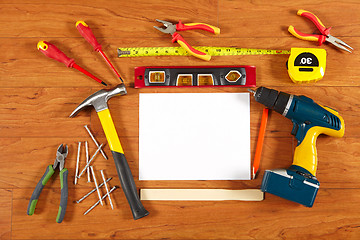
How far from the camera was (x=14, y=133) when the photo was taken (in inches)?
43.0

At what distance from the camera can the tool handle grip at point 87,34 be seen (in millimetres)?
1061

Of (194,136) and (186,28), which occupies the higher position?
(186,28)

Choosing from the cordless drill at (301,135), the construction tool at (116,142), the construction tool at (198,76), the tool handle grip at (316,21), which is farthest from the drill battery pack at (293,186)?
the tool handle grip at (316,21)

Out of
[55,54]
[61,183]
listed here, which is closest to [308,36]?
[55,54]

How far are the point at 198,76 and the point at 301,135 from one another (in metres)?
0.44

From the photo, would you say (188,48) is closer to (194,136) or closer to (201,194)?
(194,136)

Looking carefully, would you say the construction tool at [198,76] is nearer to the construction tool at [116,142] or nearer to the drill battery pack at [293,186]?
the construction tool at [116,142]

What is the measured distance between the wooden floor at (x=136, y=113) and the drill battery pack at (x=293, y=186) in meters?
0.08

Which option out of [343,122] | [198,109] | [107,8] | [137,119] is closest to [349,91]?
[343,122]

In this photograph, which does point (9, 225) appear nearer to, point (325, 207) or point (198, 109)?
point (198, 109)

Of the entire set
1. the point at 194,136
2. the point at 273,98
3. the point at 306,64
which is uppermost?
the point at 306,64

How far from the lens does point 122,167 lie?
1016 mm

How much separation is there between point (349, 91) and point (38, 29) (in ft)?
4.13

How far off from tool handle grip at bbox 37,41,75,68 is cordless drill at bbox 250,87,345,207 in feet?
2.34
